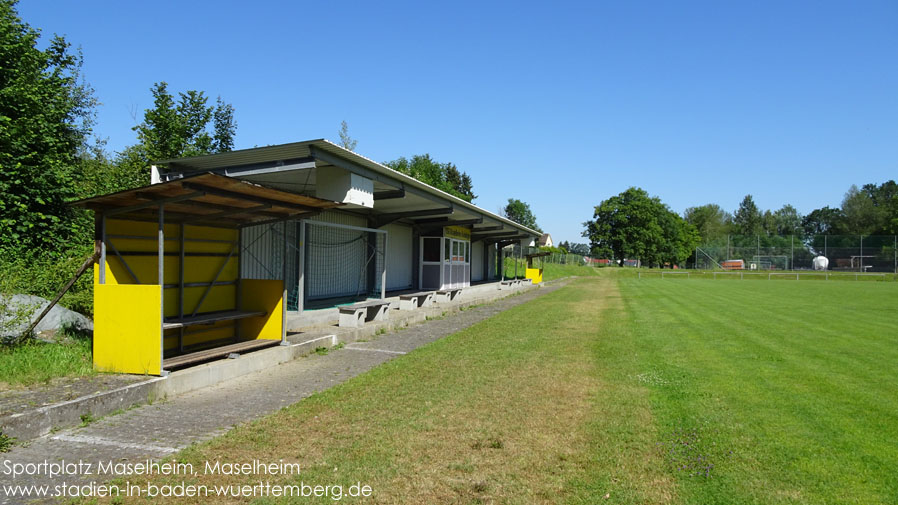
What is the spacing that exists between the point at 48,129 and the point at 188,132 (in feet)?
27.7

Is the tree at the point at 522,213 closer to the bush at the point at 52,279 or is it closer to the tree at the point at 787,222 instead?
the tree at the point at 787,222

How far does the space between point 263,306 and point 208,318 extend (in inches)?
51.9

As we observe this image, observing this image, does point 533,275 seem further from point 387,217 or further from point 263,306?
point 263,306

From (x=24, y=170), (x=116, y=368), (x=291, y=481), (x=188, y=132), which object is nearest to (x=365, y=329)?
(x=116, y=368)

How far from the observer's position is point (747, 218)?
12081cm

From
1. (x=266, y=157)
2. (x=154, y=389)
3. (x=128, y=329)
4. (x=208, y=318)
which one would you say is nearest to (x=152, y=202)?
(x=128, y=329)

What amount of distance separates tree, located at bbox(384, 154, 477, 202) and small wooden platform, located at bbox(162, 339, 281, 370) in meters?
44.9

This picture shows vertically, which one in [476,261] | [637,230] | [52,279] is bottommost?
[52,279]

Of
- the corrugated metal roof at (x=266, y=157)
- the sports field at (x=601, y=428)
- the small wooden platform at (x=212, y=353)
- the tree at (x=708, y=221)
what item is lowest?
the sports field at (x=601, y=428)

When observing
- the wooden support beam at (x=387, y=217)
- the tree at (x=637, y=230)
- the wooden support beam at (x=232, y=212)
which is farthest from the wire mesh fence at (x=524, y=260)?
the wooden support beam at (x=232, y=212)

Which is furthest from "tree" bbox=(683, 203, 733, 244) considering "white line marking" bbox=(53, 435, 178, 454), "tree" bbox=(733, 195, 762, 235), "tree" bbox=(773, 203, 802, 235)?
"white line marking" bbox=(53, 435, 178, 454)

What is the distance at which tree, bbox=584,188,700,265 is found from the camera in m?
74.8

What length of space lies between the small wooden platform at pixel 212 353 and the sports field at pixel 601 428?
1861mm

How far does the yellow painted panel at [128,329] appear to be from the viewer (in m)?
5.84
